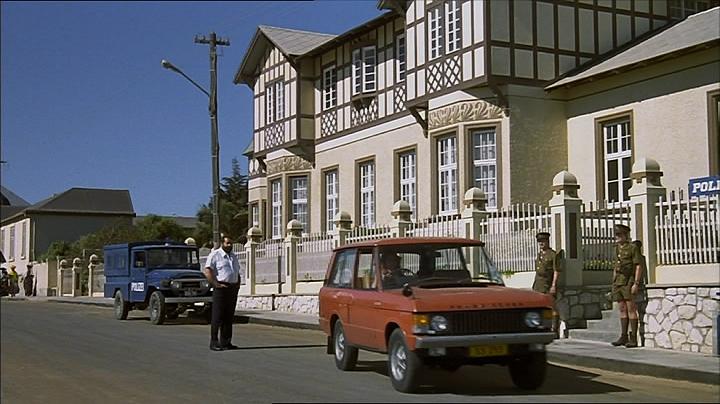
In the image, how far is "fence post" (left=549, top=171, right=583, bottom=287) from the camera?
52.9ft

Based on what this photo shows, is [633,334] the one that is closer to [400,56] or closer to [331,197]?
[400,56]

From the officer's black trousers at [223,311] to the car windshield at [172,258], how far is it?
9027mm

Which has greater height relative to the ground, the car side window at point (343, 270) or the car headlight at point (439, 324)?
the car side window at point (343, 270)

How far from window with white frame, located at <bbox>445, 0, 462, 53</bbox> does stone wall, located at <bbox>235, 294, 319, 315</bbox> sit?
761cm

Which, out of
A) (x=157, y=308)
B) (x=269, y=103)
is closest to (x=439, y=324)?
(x=157, y=308)

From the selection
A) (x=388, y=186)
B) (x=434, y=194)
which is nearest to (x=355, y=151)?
(x=388, y=186)

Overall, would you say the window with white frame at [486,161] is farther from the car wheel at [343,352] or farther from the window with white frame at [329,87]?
the car wheel at [343,352]

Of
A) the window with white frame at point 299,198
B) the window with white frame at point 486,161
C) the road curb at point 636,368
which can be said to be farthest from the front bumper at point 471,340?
the window with white frame at point 299,198

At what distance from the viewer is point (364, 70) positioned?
1182 inches

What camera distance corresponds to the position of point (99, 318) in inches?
993

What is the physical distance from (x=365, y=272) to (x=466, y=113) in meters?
13.2

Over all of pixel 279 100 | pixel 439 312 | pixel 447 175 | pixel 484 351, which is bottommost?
pixel 484 351

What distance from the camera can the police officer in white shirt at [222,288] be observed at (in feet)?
50.8

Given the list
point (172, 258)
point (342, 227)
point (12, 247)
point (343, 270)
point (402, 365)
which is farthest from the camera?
point (172, 258)
